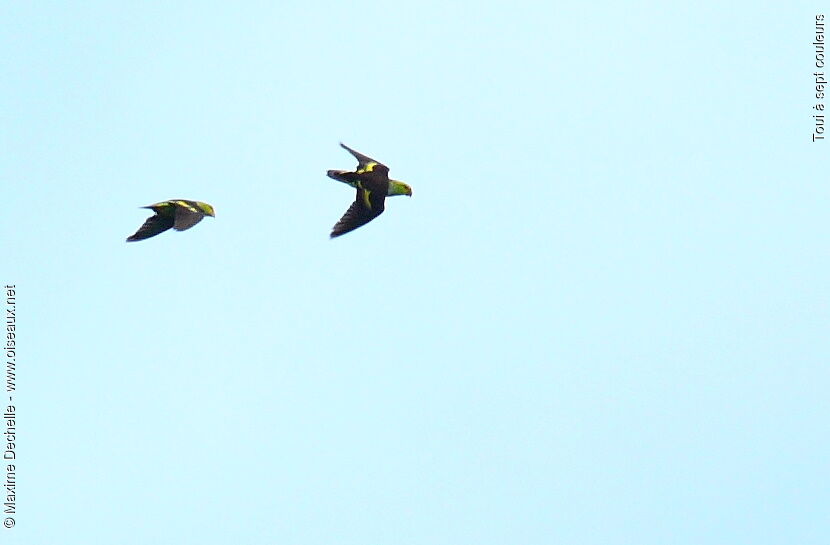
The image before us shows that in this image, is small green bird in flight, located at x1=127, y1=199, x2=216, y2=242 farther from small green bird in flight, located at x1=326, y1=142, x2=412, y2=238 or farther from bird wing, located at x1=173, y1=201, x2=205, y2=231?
small green bird in flight, located at x1=326, y1=142, x2=412, y2=238

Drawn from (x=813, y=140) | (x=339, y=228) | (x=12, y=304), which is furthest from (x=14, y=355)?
(x=813, y=140)

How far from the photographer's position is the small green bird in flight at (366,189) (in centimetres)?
4159

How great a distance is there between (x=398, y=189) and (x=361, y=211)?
1.79 m

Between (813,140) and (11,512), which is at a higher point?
(813,140)

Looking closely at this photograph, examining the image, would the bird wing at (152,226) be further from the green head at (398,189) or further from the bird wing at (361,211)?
the green head at (398,189)

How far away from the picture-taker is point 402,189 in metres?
43.0

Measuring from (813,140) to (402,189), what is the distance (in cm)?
1620

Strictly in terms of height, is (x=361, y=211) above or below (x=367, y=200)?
below

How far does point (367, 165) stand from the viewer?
4266 centimetres

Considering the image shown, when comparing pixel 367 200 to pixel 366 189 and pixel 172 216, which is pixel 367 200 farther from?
pixel 172 216

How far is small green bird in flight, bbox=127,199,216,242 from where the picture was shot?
41469 millimetres

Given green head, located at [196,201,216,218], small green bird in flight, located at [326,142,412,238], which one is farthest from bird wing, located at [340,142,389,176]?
green head, located at [196,201,216,218]

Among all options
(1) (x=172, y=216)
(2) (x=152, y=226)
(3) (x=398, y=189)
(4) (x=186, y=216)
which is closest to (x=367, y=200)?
(3) (x=398, y=189)

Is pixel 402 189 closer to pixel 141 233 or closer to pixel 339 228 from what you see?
pixel 339 228
